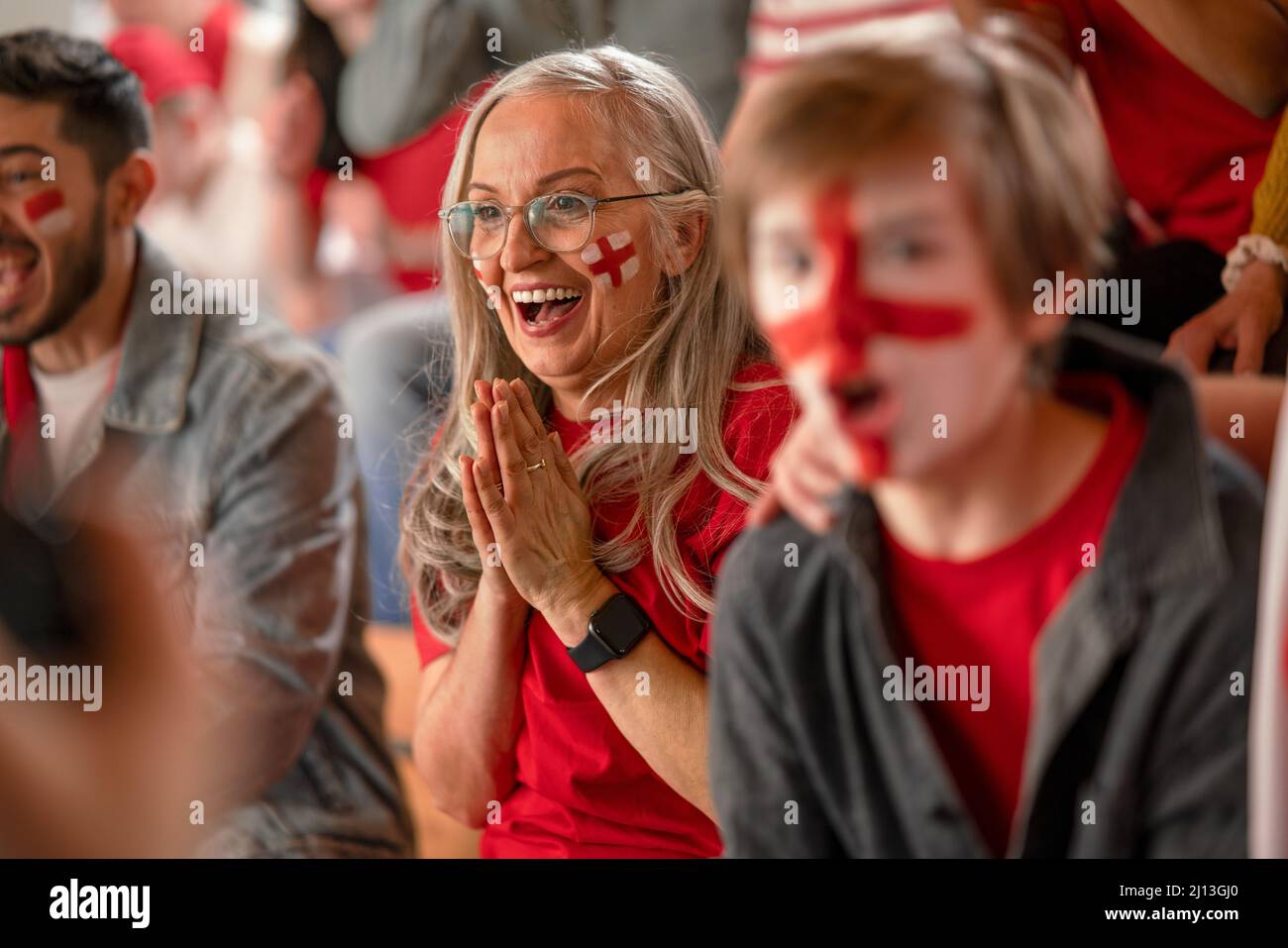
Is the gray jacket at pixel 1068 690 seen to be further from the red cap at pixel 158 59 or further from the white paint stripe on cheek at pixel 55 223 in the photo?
the red cap at pixel 158 59

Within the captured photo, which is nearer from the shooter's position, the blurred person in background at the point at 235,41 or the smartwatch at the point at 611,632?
the smartwatch at the point at 611,632

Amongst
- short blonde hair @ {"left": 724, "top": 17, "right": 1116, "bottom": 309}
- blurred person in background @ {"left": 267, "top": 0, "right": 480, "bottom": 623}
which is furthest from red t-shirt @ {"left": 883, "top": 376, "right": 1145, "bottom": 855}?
blurred person in background @ {"left": 267, "top": 0, "right": 480, "bottom": 623}

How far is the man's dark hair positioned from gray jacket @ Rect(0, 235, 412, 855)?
129 millimetres

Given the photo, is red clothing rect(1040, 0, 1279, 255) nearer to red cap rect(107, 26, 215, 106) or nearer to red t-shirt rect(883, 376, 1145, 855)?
red t-shirt rect(883, 376, 1145, 855)

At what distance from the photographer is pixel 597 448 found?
52.7 inches

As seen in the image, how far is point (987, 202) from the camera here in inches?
37.4

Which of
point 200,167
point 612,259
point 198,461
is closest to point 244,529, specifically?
point 198,461

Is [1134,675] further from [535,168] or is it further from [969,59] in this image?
[535,168]

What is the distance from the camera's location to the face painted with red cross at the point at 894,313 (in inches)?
37.8

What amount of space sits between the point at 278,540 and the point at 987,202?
1030mm

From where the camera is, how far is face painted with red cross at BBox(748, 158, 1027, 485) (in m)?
0.96

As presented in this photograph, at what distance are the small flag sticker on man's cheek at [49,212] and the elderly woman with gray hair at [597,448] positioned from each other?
57 centimetres

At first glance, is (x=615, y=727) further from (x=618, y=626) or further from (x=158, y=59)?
(x=158, y=59)

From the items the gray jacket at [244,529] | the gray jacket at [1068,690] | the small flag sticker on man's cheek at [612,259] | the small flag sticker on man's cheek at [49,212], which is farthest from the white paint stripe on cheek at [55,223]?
the gray jacket at [1068,690]
